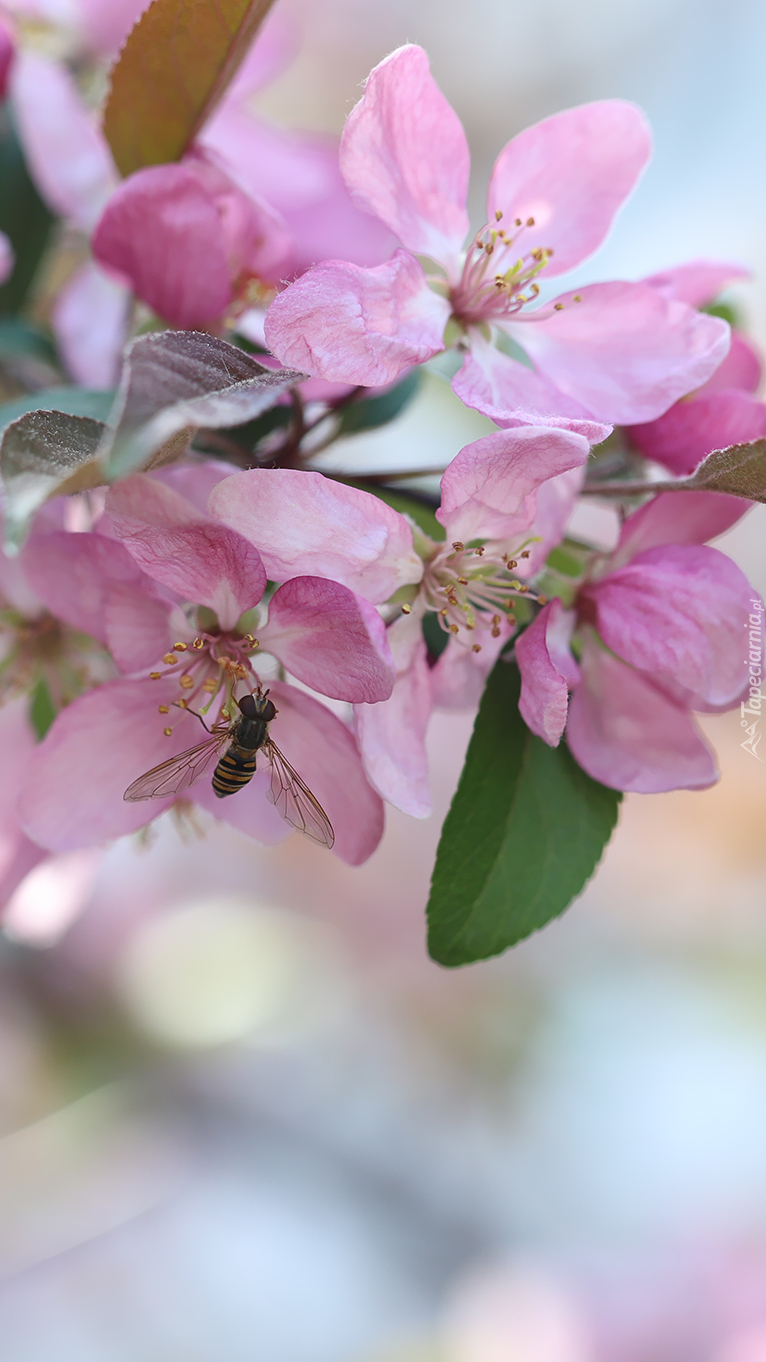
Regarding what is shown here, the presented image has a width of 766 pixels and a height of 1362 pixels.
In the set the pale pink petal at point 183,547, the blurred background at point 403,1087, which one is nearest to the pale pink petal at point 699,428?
the pale pink petal at point 183,547

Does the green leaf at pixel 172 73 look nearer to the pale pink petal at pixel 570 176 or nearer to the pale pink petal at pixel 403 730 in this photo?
the pale pink petal at pixel 570 176

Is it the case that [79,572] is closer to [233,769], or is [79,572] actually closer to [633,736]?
[233,769]

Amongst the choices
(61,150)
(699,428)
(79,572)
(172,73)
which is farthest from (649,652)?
(61,150)

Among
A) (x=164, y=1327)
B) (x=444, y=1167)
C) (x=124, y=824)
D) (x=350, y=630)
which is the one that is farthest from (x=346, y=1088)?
(x=350, y=630)

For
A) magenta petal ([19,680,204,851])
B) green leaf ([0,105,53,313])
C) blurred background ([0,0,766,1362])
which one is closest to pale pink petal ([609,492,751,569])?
magenta petal ([19,680,204,851])

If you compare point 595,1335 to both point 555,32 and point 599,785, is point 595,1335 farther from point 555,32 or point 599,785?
point 555,32

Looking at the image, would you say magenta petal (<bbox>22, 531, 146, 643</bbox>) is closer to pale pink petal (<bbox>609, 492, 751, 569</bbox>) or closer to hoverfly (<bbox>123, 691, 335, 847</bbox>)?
hoverfly (<bbox>123, 691, 335, 847</bbox>)
